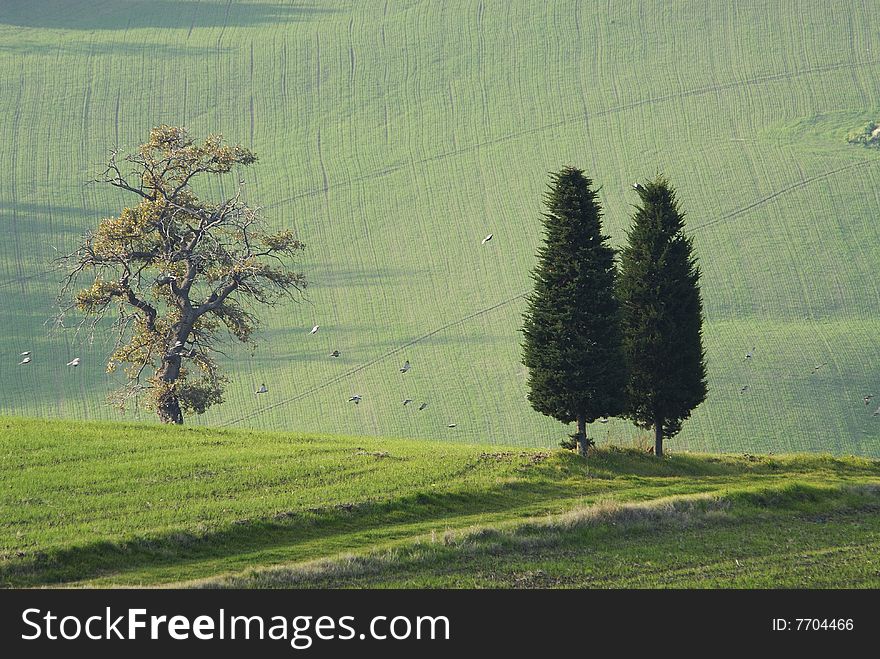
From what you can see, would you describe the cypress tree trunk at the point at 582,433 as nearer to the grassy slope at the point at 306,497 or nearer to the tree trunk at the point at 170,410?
the grassy slope at the point at 306,497

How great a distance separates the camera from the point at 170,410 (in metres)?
54.7

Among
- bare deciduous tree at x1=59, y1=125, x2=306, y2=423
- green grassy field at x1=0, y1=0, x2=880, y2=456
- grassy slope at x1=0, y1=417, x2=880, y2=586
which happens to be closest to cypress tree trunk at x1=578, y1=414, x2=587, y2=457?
grassy slope at x1=0, y1=417, x2=880, y2=586

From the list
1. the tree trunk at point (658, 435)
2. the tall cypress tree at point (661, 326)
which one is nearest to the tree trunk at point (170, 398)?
the tall cypress tree at point (661, 326)

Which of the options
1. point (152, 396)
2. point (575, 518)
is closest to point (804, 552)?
point (575, 518)

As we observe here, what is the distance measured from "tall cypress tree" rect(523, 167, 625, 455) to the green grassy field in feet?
79.9

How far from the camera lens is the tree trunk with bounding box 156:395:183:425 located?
54384 millimetres

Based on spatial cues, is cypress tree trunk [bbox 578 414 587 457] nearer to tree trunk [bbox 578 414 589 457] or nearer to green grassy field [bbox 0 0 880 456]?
tree trunk [bbox 578 414 589 457]

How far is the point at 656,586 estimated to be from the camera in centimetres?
2873

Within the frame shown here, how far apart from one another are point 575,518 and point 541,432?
40261 mm

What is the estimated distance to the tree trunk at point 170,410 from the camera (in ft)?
178

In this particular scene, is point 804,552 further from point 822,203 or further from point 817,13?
point 817,13

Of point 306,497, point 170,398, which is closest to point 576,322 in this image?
point 306,497
